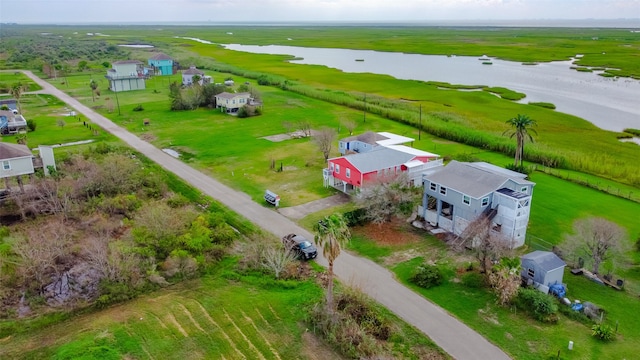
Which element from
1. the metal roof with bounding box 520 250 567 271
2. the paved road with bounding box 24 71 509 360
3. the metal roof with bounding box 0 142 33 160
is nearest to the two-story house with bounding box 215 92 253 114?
the paved road with bounding box 24 71 509 360

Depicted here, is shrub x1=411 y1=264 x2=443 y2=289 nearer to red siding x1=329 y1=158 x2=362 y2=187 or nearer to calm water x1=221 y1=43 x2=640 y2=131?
red siding x1=329 y1=158 x2=362 y2=187

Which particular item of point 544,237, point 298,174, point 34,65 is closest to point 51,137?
point 298,174

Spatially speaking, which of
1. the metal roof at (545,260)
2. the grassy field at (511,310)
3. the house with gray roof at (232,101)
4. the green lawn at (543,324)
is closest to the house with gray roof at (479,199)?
the metal roof at (545,260)

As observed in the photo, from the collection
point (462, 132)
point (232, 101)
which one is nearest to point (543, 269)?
point (462, 132)

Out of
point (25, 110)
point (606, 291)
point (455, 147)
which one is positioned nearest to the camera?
point (606, 291)

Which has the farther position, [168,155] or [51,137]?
[51,137]

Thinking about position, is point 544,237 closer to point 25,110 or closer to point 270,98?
point 270,98

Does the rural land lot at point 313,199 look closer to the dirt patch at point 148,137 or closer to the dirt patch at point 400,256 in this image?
the dirt patch at point 400,256

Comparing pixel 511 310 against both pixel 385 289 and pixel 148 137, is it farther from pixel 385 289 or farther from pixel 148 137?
pixel 148 137
